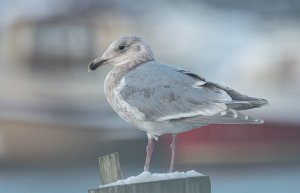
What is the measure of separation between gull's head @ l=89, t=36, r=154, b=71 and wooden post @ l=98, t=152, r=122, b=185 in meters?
0.86

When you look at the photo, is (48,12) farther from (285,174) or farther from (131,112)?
(131,112)

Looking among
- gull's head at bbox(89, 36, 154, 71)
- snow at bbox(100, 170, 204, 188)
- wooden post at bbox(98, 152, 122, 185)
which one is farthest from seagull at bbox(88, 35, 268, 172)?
snow at bbox(100, 170, 204, 188)

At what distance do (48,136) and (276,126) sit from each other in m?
2.06

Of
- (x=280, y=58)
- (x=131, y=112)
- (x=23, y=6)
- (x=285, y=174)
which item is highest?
(x=23, y=6)

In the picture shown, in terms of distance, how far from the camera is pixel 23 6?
1382 cm

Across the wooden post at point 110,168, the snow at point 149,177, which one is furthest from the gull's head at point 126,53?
the snow at point 149,177

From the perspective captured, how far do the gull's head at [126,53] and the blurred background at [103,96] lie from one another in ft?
15.3

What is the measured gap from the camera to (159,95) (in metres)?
4.16

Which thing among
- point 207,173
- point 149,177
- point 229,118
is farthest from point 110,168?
point 207,173

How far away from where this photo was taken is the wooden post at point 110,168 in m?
3.39

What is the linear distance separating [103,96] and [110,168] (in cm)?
786

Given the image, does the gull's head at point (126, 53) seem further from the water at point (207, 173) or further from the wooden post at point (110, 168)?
the water at point (207, 173)

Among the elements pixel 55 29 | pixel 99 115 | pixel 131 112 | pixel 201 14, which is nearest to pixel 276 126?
pixel 99 115

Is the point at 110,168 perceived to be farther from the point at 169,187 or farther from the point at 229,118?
the point at 229,118
